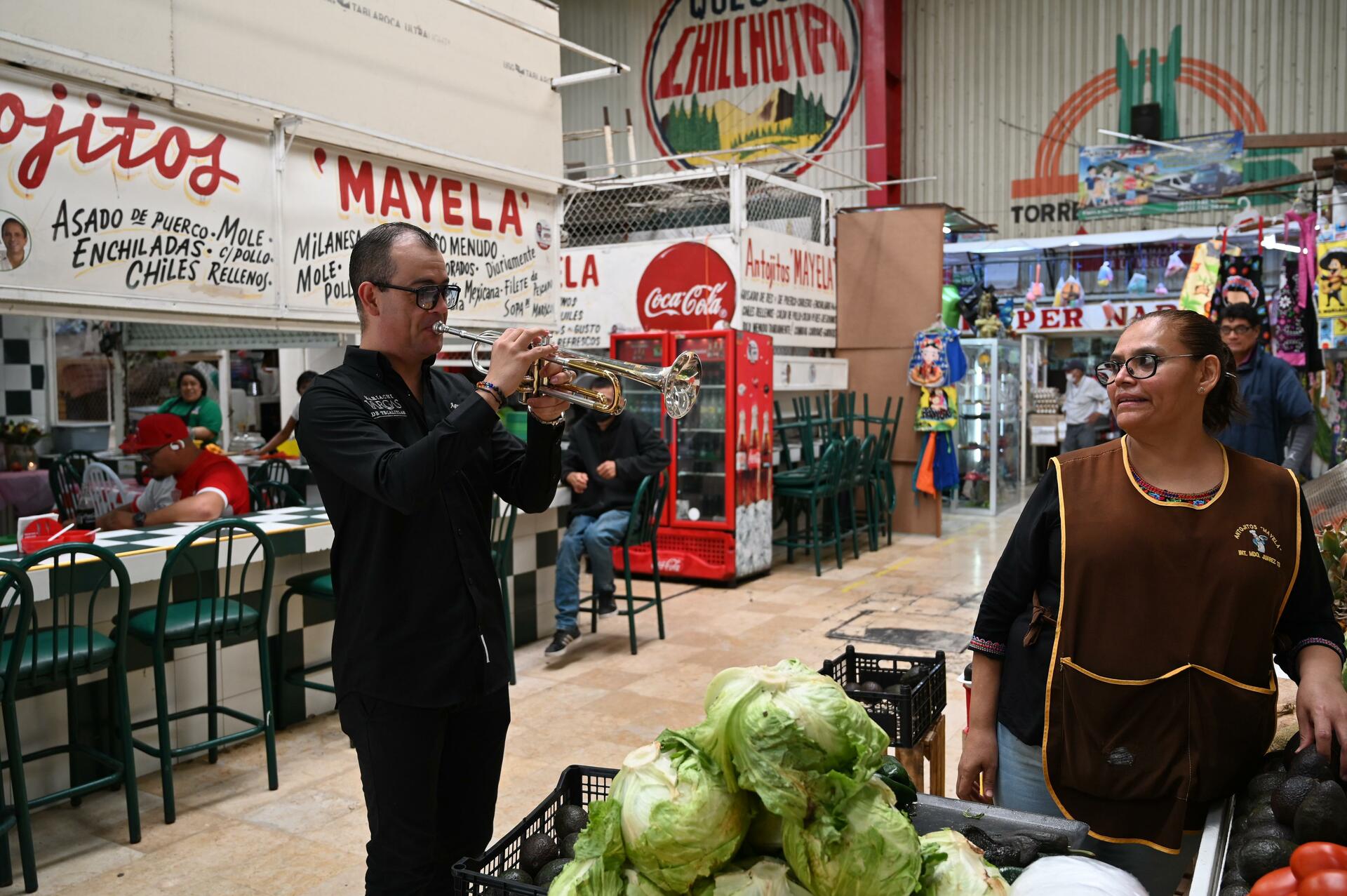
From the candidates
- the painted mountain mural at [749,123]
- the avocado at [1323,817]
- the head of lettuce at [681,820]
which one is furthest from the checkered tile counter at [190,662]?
the painted mountain mural at [749,123]

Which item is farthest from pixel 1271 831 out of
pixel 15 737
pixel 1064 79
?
pixel 1064 79

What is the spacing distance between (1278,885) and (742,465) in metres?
6.36

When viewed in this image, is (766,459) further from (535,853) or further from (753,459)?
(535,853)

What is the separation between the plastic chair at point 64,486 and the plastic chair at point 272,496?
3.79 ft

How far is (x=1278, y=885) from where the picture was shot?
1371 millimetres

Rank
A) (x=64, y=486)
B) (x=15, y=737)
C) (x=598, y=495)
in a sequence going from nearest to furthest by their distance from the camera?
(x=15, y=737) → (x=598, y=495) → (x=64, y=486)

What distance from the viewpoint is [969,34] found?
47.8 ft

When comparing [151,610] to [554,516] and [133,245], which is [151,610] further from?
[554,516]

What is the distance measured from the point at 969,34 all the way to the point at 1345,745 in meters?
14.6

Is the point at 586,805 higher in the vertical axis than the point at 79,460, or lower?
lower

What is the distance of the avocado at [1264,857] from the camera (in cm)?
153

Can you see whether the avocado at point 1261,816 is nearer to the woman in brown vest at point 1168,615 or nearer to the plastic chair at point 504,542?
the woman in brown vest at point 1168,615

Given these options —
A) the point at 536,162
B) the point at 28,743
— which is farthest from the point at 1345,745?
the point at 536,162

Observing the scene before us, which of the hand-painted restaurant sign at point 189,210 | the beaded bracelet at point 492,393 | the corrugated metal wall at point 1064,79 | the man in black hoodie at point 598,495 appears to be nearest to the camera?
the beaded bracelet at point 492,393
